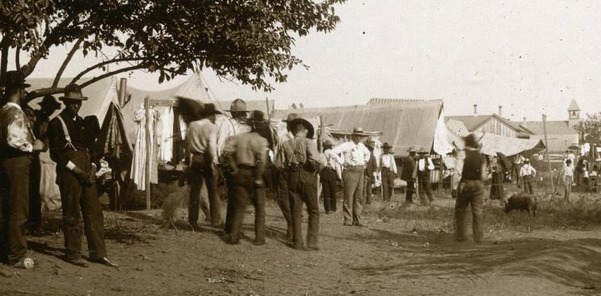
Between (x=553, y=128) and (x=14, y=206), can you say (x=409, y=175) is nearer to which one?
(x=14, y=206)

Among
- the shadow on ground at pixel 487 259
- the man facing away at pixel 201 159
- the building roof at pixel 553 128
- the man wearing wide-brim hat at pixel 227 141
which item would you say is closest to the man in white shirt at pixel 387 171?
the shadow on ground at pixel 487 259

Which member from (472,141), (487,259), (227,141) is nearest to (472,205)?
(472,141)

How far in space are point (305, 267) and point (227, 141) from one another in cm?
232

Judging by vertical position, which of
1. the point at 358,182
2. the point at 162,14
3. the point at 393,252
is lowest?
the point at 393,252

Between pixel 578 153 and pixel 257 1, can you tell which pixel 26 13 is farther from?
pixel 578 153

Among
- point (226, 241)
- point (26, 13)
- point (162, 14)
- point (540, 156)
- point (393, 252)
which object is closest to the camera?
point (26, 13)

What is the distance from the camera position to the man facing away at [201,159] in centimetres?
1012

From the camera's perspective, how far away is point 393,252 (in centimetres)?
1014

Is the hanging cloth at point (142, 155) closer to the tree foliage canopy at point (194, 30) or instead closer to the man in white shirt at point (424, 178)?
the tree foliage canopy at point (194, 30)

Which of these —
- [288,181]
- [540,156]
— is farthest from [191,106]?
[540,156]

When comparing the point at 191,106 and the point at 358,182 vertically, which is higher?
the point at 191,106

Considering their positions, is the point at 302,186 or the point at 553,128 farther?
the point at 553,128

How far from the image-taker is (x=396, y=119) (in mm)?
30125

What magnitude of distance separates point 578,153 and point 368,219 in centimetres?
3009
